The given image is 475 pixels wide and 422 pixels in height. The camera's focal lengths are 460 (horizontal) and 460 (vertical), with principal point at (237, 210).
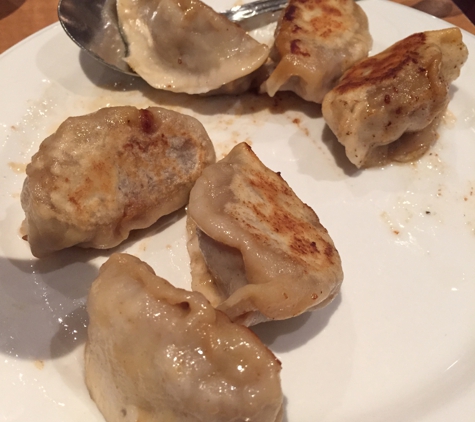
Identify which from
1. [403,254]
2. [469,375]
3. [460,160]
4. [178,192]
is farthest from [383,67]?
[469,375]

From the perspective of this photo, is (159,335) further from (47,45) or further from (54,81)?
(47,45)

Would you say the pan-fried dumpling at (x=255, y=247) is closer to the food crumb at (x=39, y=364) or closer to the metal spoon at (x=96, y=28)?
the food crumb at (x=39, y=364)

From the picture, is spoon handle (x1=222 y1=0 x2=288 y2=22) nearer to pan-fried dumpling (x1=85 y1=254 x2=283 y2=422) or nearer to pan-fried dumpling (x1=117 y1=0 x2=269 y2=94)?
pan-fried dumpling (x1=117 y1=0 x2=269 y2=94)

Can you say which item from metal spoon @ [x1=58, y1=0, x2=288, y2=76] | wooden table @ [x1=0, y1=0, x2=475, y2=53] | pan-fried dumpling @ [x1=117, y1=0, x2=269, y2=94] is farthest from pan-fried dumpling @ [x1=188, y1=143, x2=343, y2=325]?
wooden table @ [x1=0, y1=0, x2=475, y2=53]

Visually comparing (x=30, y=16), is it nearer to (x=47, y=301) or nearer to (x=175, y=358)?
(x=47, y=301)

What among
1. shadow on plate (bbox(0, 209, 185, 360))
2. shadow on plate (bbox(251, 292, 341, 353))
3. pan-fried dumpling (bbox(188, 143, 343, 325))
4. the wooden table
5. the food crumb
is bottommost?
shadow on plate (bbox(251, 292, 341, 353))

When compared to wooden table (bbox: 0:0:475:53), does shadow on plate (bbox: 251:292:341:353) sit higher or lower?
lower

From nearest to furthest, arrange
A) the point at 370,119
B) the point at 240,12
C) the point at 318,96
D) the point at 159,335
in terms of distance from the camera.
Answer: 1. the point at 159,335
2. the point at 370,119
3. the point at 318,96
4. the point at 240,12
